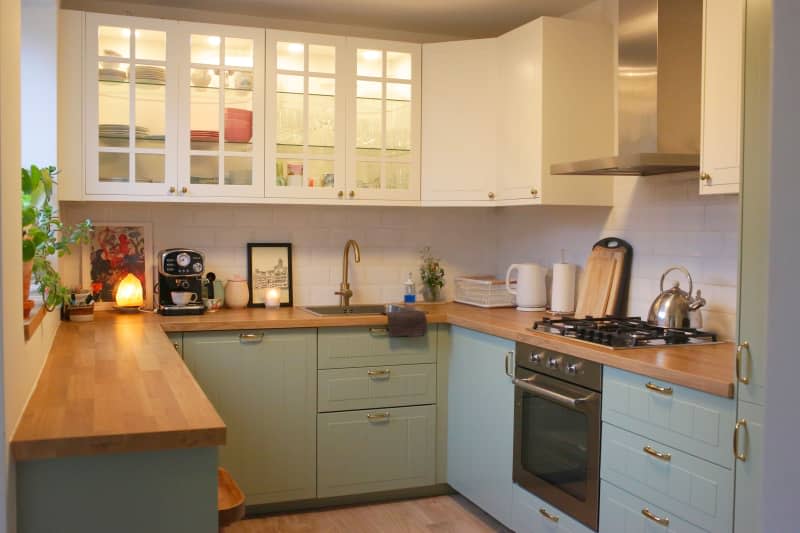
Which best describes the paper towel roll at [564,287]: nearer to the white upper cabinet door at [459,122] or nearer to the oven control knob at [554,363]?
the white upper cabinet door at [459,122]

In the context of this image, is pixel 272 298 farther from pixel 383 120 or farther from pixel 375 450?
pixel 383 120

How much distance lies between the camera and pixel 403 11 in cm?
402

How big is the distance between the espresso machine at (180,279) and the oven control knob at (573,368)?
1824 mm

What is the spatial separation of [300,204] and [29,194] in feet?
5.15

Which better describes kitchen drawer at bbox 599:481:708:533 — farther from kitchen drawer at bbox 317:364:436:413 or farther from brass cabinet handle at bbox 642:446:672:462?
kitchen drawer at bbox 317:364:436:413

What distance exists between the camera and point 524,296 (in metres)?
4.09

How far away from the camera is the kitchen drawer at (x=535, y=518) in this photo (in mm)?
2914

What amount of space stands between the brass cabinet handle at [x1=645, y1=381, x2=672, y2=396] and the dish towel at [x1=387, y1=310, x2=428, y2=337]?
145cm

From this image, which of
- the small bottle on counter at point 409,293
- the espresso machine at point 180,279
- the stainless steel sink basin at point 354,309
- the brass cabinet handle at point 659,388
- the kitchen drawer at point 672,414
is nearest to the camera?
the kitchen drawer at point 672,414

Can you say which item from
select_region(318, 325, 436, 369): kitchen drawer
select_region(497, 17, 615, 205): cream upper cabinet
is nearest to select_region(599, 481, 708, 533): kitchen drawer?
select_region(318, 325, 436, 369): kitchen drawer

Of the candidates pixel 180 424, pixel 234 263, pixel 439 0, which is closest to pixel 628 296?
pixel 439 0

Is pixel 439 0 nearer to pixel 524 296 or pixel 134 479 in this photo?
pixel 524 296

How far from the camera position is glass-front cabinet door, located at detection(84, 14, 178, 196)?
361 cm

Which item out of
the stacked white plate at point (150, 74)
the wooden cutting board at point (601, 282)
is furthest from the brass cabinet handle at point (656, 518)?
the stacked white plate at point (150, 74)
